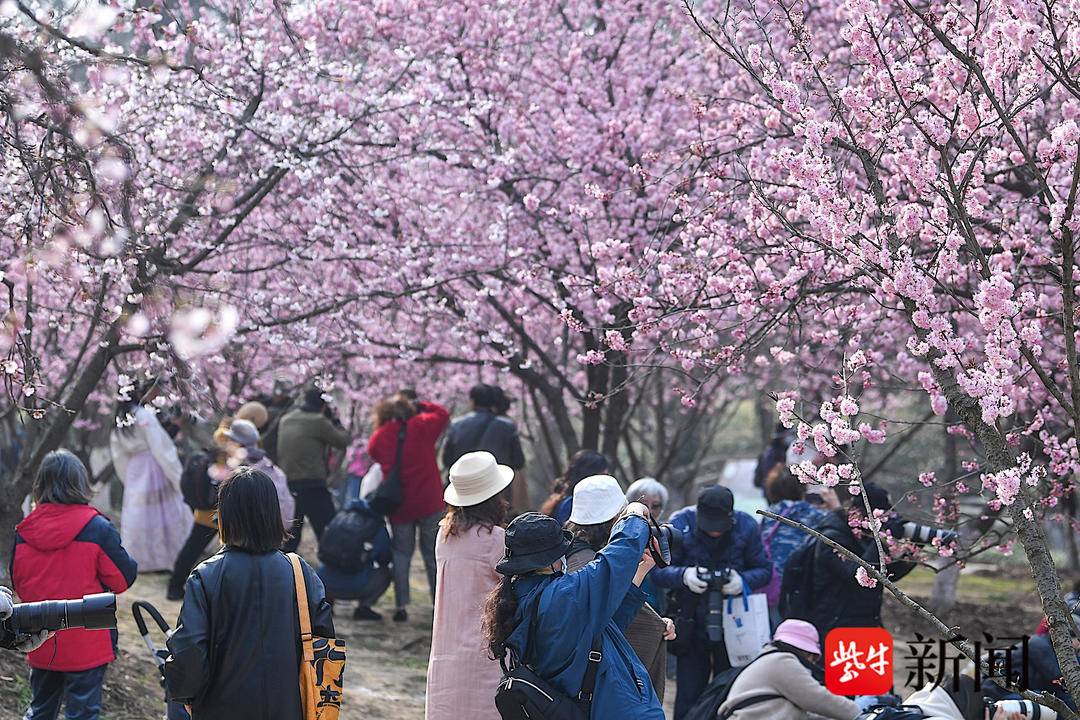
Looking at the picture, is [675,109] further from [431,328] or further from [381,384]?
[381,384]

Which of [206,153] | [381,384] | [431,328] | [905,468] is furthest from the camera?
[905,468]

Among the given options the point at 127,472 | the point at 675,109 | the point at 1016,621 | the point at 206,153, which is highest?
the point at 675,109

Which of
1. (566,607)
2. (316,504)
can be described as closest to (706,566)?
(566,607)

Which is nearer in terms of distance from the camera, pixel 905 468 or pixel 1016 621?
pixel 1016 621

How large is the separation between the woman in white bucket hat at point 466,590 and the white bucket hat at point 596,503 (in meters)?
0.41

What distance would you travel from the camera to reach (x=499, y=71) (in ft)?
32.7

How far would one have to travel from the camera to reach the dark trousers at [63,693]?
545cm

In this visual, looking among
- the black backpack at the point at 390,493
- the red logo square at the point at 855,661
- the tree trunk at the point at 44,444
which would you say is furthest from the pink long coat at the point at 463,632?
the black backpack at the point at 390,493

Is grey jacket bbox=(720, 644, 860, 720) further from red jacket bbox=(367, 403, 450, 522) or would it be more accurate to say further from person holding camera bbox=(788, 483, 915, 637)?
red jacket bbox=(367, 403, 450, 522)

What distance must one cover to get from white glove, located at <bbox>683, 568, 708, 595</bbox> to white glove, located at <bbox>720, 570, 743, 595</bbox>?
0.10m

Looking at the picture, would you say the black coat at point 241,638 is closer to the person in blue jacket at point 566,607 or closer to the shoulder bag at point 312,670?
the shoulder bag at point 312,670

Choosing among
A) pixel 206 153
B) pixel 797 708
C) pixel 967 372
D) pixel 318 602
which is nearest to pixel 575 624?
pixel 318 602

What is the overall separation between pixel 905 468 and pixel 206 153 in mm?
15681

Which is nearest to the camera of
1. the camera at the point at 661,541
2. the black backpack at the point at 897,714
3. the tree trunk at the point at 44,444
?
the camera at the point at 661,541
